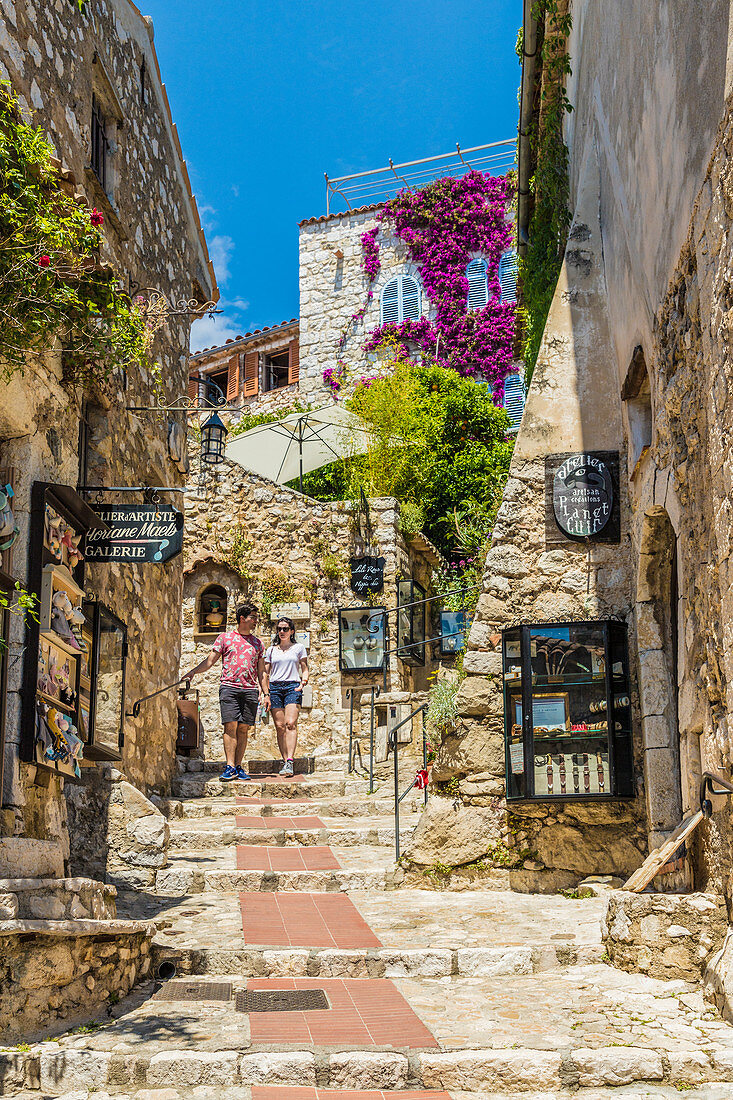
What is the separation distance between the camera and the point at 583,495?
7566 mm

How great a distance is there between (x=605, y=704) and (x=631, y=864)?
42.5 inches

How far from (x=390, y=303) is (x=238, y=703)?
52.6ft

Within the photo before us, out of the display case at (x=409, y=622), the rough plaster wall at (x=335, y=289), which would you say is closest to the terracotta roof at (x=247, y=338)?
the rough plaster wall at (x=335, y=289)

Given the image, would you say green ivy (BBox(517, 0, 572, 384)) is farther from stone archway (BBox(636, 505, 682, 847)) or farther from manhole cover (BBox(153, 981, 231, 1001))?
manhole cover (BBox(153, 981, 231, 1001))

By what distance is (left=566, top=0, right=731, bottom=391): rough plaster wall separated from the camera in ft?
15.5

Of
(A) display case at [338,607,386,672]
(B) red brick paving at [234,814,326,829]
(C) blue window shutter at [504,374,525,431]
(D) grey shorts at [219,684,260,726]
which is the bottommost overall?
(B) red brick paving at [234,814,326,829]

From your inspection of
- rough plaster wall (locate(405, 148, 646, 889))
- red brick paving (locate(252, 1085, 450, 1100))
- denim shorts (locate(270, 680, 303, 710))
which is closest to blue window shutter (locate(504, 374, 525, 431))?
denim shorts (locate(270, 680, 303, 710))

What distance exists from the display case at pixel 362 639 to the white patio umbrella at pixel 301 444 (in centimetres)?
370

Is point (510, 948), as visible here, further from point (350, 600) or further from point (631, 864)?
point (350, 600)

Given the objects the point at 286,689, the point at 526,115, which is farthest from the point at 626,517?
the point at 526,115

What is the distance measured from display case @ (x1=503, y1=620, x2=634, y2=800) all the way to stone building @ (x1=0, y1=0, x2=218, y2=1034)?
8.23 ft

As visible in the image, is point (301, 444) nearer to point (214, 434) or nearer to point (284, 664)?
point (214, 434)

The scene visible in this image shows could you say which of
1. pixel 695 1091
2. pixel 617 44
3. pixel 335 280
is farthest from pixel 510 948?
pixel 335 280

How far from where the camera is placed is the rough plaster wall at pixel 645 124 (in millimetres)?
4730
